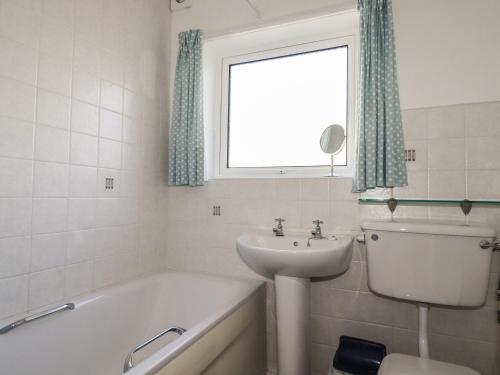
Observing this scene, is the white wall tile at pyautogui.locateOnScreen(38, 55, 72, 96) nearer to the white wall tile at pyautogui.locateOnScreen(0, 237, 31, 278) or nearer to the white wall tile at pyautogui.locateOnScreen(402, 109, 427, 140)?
the white wall tile at pyautogui.locateOnScreen(0, 237, 31, 278)

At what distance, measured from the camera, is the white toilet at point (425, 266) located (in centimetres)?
117

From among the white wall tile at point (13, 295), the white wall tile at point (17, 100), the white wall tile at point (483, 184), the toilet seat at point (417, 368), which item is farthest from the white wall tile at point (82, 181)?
the white wall tile at point (483, 184)

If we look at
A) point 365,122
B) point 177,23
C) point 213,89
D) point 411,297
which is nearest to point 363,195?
point 365,122

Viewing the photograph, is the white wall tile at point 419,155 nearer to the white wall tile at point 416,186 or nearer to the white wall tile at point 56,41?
the white wall tile at point 416,186

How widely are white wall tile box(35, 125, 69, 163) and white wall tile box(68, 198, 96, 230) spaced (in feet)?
0.67

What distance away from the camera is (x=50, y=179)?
1.27 metres

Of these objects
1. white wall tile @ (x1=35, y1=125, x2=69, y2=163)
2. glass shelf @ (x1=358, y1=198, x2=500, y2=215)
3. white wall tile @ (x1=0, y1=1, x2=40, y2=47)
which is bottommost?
glass shelf @ (x1=358, y1=198, x2=500, y2=215)

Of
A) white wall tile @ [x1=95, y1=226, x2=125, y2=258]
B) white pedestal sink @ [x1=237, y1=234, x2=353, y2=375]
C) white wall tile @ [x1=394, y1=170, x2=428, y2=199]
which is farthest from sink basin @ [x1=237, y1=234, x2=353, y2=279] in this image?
white wall tile @ [x1=95, y1=226, x2=125, y2=258]

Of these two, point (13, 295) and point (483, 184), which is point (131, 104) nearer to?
point (13, 295)

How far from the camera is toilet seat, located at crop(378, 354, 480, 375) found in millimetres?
1043

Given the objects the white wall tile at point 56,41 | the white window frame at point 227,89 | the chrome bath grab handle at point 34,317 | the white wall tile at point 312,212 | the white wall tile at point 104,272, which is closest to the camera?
the chrome bath grab handle at point 34,317

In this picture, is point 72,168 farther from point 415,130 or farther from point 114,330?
point 415,130

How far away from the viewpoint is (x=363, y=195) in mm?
1535

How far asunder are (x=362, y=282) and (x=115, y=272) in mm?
1325
